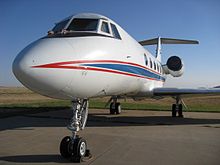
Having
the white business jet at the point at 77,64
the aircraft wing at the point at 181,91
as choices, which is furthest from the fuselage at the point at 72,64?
the aircraft wing at the point at 181,91

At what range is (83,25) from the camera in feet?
20.9

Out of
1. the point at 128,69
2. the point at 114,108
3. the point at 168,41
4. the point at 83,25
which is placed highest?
the point at 168,41

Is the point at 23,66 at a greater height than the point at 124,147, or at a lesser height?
greater

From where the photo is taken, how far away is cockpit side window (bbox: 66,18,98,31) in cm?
624

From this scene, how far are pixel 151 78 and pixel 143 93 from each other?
93 centimetres

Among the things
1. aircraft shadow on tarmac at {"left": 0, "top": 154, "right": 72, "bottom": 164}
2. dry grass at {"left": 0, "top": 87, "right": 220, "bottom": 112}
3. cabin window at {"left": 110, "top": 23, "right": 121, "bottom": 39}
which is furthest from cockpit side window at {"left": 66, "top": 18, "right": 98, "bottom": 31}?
dry grass at {"left": 0, "top": 87, "right": 220, "bottom": 112}

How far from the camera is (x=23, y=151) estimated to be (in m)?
6.44

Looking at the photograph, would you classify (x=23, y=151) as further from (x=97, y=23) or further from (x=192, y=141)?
(x=192, y=141)

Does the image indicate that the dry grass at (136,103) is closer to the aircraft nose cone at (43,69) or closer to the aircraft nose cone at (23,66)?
the aircraft nose cone at (43,69)

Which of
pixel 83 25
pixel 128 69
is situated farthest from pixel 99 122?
pixel 83 25

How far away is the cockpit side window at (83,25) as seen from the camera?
6.24 metres

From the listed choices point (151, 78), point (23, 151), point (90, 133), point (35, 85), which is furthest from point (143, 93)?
point (35, 85)

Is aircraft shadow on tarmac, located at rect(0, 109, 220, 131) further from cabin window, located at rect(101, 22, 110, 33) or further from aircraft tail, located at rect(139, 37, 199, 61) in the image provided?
aircraft tail, located at rect(139, 37, 199, 61)

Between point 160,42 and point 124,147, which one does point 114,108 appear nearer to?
point 160,42
